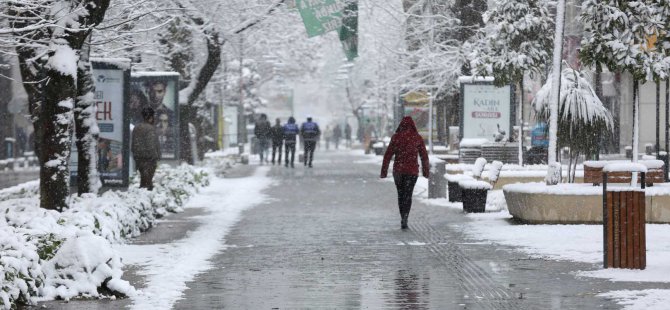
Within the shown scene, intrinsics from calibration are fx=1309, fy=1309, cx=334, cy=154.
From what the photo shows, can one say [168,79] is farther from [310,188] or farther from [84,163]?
[84,163]

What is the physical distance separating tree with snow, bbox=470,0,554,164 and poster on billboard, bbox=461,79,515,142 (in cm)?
163

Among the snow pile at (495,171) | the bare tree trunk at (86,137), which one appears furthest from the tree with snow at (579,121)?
the bare tree trunk at (86,137)

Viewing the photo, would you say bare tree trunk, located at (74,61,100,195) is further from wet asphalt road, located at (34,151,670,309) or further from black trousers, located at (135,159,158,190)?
black trousers, located at (135,159,158,190)

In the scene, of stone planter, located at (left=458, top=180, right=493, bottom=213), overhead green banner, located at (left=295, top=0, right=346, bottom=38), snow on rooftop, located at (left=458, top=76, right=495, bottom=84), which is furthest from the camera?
snow on rooftop, located at (left=458, top=76, right=495, bottom=84)

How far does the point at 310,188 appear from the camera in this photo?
32031 millimetres

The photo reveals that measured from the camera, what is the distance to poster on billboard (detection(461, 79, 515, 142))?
31953mm

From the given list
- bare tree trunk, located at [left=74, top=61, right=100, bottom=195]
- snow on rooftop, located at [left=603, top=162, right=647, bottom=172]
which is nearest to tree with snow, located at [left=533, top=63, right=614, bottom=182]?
snow on rooftop, located at [left=603, top=162, right=647, bottom=172]

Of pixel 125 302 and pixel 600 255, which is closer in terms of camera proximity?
pixel 125 302

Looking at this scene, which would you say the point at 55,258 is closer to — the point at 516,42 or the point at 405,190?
the point at 405,190

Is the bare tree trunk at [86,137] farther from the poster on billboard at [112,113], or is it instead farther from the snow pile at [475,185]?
the snow pile at [475,185]

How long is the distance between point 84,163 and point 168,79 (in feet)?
34.7

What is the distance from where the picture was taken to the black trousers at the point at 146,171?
79.3 feet

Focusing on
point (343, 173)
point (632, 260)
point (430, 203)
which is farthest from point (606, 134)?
point (343, 173)

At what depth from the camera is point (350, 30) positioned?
117 feet
